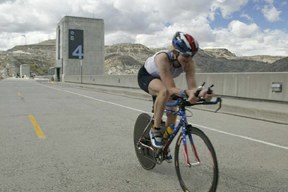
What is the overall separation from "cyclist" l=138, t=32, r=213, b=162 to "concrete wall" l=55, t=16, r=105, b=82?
57757 millimetres

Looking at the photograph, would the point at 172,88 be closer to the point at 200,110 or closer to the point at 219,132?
the point at 219,132

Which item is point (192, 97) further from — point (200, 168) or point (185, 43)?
point (200, 168)

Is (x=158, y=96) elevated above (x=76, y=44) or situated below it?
below

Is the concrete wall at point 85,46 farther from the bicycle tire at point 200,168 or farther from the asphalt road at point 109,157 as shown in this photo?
the bicycle tire at point 200,168

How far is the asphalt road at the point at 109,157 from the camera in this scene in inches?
141

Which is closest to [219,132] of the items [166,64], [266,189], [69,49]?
[266,189]

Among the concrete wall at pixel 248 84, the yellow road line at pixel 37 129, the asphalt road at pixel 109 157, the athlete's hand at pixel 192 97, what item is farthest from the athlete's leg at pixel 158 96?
the concrete wall at pixel 248 84

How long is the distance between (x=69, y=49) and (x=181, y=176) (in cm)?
6057

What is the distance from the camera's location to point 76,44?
61.5m

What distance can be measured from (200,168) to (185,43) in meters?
1.25

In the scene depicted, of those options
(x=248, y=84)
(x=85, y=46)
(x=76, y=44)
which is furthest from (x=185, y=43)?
(x=85, y=46)

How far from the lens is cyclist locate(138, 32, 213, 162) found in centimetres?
311

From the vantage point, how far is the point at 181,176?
10.7 ft

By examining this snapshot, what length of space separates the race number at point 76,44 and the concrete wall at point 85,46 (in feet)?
1.96
